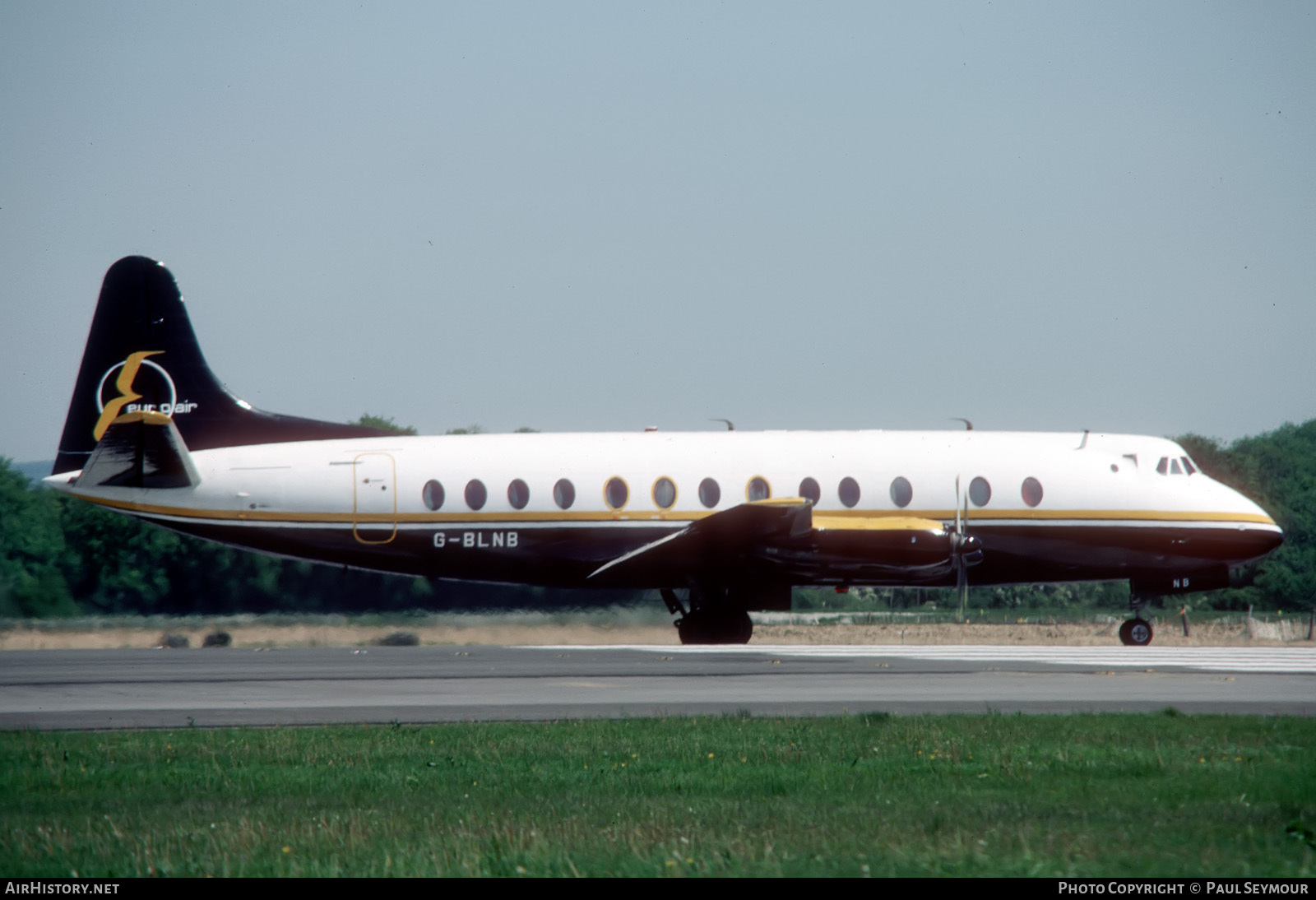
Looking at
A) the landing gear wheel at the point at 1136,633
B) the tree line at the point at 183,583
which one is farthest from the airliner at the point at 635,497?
the tree line at the point at 183,583

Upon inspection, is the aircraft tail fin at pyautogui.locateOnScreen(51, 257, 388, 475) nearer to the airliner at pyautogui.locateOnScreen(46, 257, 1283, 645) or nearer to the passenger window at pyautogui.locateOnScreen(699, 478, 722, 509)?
the airliner at pyautogui.locateOnScreen(46, 257, 1283, 645)

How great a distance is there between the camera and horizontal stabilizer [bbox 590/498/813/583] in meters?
26.2

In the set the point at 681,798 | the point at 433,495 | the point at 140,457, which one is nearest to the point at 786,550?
the point at 433,495

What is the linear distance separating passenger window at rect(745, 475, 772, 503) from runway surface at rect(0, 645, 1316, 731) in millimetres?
3277

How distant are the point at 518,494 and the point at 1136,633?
14542mm

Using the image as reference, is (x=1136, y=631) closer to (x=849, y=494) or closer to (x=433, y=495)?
(x=849, y=494)

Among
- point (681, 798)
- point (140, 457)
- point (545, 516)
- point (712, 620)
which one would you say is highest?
point (140, 457)

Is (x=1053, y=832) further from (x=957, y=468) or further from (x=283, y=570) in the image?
(x=283, y=570)

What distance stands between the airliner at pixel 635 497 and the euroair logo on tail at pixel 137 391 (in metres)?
0.04

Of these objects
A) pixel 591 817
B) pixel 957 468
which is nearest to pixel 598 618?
pixel 957 468

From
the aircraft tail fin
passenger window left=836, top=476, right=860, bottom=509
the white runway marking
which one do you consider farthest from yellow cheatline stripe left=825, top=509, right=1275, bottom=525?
the aircraft tail fin

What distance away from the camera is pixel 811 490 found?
28.5 m

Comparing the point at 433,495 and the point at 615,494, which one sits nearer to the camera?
the point at 433,495

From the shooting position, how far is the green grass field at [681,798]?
24.5ft
